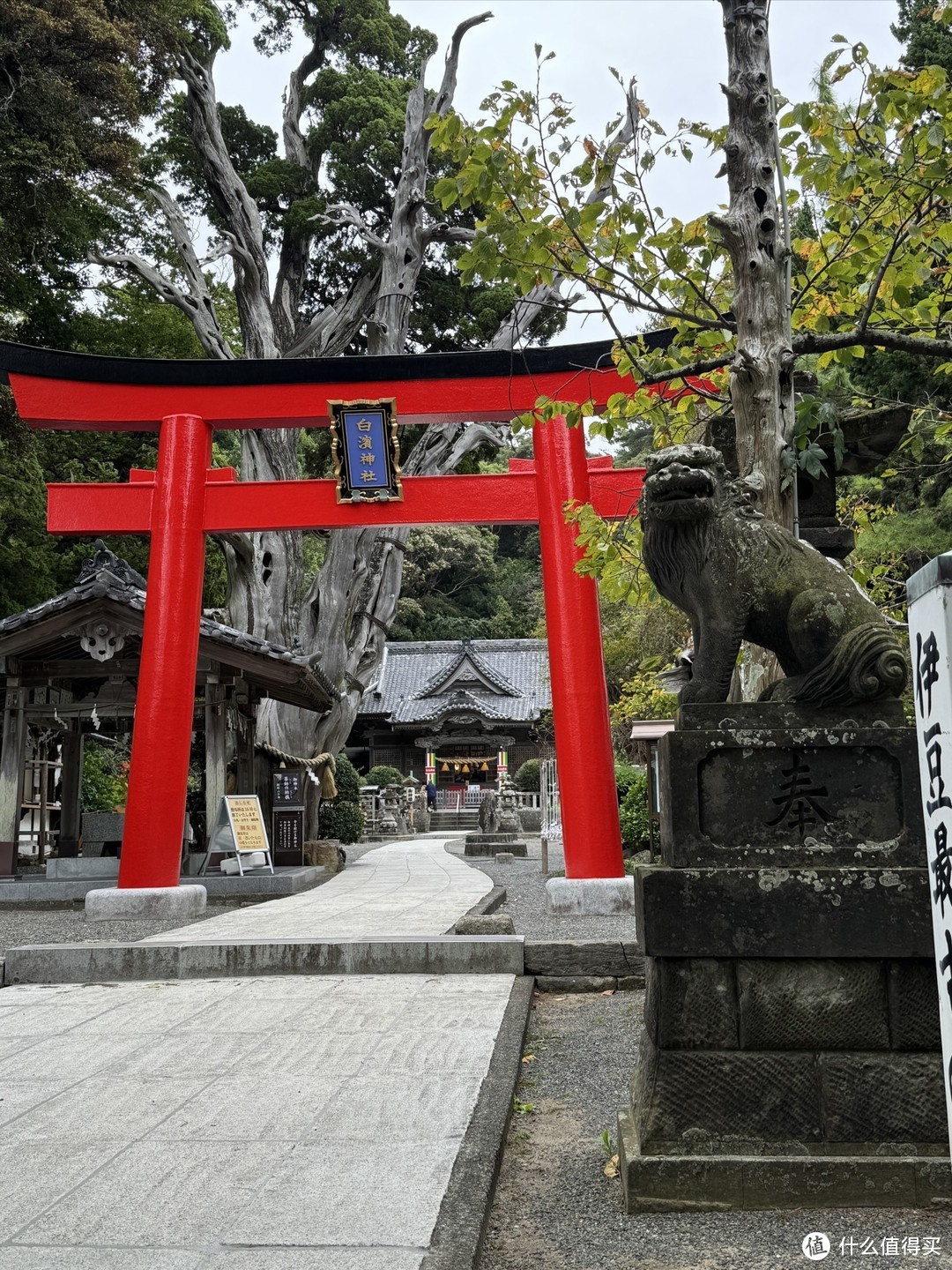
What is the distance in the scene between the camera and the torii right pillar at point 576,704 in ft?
28.6

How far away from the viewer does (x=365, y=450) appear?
32.4ft

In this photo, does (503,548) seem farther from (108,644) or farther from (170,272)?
(108,644)

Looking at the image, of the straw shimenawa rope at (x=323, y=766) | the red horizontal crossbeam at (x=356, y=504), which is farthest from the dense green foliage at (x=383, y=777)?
the red horizontal crossbeam at (x=356, y=504)

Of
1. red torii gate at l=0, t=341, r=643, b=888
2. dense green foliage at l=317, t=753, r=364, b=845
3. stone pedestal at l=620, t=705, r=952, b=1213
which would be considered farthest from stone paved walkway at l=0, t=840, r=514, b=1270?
dense green foliage at l=317, t=753, r=364, b=845

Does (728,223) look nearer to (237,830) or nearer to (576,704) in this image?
(576,704)

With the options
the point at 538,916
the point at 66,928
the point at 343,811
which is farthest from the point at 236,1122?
the point at 343,811

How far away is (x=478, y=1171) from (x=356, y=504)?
7787 millimetres

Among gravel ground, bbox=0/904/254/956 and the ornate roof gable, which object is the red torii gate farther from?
the ornate roof gable

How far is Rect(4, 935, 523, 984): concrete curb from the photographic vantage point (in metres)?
6.15

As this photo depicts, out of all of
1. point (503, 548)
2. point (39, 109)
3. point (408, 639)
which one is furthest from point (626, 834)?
point (503, 548)

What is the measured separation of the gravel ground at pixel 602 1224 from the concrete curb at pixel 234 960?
2.35 metres

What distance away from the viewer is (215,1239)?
8.07 ft

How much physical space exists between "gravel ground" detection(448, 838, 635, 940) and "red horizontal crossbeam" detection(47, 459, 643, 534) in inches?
152

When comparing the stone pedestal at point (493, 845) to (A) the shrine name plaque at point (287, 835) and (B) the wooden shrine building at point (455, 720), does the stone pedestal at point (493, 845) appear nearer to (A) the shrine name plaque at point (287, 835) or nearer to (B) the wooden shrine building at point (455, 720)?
(A) the shrine name plaque at point (287, 835)
